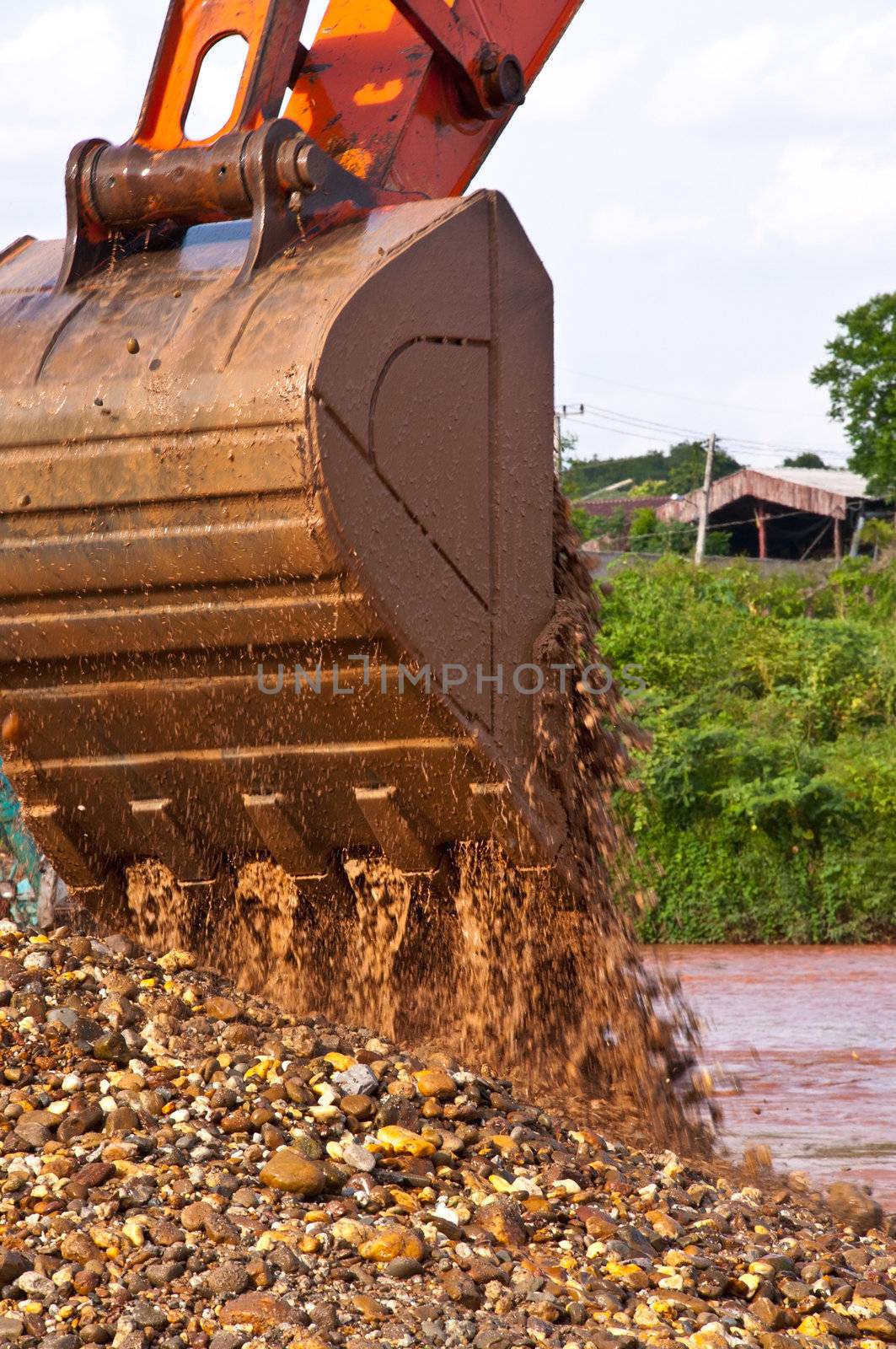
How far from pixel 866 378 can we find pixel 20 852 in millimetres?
29001

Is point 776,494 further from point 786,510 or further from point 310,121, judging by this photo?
point 310,121

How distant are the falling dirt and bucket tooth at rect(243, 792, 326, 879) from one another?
0.43 ft

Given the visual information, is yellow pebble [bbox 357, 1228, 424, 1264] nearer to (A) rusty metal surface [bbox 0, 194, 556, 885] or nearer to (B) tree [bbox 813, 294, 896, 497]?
(A) rusty metal surface [bbox 0, 194, 556, 885]

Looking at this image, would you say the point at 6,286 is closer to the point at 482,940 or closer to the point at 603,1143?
the point at 482,940

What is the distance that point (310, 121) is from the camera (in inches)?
179

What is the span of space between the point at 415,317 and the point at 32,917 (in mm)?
4546

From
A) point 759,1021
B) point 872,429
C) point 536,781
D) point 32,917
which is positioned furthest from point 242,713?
point 872,429

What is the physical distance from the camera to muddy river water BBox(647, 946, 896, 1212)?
609 cm

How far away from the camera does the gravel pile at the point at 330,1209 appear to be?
3160 millimetres

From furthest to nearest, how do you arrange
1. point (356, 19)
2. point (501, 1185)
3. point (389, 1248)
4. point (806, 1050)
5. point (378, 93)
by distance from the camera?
point (806, 1050), point (356, 19), point (378, 93), point (501, 1185), point (389, 1248)

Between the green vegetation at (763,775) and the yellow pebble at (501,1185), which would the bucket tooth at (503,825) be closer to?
the yellow pebble at (501,1185)

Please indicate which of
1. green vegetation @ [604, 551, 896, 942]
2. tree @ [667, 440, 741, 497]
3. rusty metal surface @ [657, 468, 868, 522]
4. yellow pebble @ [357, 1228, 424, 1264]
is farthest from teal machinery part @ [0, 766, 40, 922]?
tree @ [667, 440, 741, 497]

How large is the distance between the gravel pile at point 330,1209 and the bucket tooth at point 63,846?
0.36 meters

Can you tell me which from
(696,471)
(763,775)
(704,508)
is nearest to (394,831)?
(763,775)
